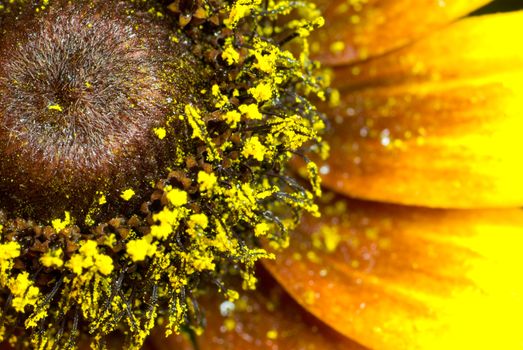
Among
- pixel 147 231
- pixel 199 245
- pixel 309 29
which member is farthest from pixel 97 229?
pixel 309 29

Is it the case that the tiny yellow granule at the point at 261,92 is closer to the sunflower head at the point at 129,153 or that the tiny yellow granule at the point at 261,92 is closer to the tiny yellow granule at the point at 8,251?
the sunflower head at the point at 129,153

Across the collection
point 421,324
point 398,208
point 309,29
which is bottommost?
point 421,324

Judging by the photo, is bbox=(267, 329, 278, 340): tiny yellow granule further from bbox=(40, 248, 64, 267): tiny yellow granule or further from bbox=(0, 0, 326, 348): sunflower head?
bbox=(40, 248, 64, 267): tiny yellow granule

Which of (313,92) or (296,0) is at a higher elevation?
(296,0)

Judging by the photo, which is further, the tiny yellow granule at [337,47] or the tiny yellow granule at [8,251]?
the tiny yellow granule at [337,47]

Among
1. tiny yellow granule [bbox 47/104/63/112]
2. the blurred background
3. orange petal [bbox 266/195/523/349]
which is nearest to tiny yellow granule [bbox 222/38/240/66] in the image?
tiny yellow granule [bbox 47/104/63/112]

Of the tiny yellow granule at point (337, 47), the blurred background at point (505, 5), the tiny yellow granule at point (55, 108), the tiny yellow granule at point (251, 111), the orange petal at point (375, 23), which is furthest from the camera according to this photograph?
the blurred background at point (505, 5)

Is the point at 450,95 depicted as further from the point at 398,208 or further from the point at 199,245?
the point at 199,245

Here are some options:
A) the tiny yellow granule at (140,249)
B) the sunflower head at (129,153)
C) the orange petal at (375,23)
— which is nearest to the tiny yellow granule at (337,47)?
the orange petal at (375,23)

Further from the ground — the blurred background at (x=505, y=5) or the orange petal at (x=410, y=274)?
the blurred background at (x=505, y=5)
